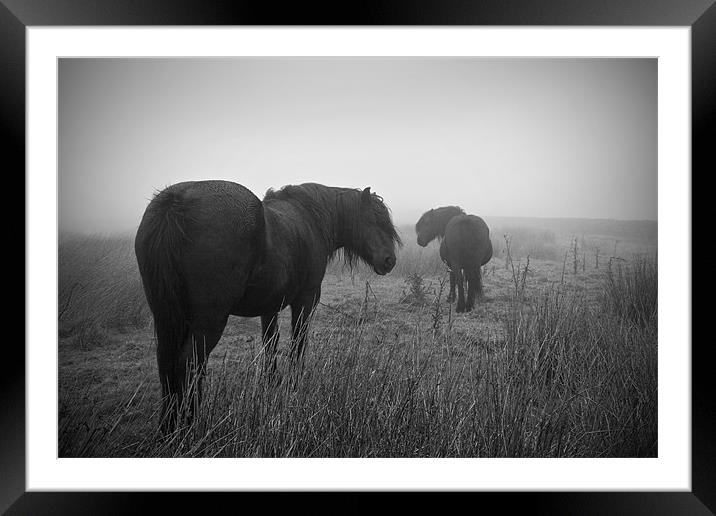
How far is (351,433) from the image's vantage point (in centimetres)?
194

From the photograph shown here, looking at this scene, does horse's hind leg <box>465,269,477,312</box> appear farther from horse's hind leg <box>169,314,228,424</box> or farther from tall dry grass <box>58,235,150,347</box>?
tall dry grass <box>58,235,150,347</box>

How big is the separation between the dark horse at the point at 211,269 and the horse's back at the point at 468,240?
846mm

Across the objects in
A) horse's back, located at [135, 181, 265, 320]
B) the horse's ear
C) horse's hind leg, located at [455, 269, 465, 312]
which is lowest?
horse's hind leg, located at [455, 269, 465, 312]

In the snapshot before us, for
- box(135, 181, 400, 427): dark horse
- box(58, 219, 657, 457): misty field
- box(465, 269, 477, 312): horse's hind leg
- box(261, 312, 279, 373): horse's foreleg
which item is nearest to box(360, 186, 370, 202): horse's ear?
box(58, 219, 657, 457): misty field

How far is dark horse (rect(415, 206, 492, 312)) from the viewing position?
7.40ft

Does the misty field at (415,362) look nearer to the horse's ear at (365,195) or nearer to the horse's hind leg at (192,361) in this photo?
the horse's hind leg at (192,361)

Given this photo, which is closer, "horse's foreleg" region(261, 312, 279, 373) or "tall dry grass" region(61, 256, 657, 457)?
"tall dry grass" region(61, 256, 657, 457)

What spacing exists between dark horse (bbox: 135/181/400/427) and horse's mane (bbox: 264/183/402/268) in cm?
9

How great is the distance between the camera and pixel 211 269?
71.4 inches

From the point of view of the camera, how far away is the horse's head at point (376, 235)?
7.66ft

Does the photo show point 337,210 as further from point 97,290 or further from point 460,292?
point 97,290
